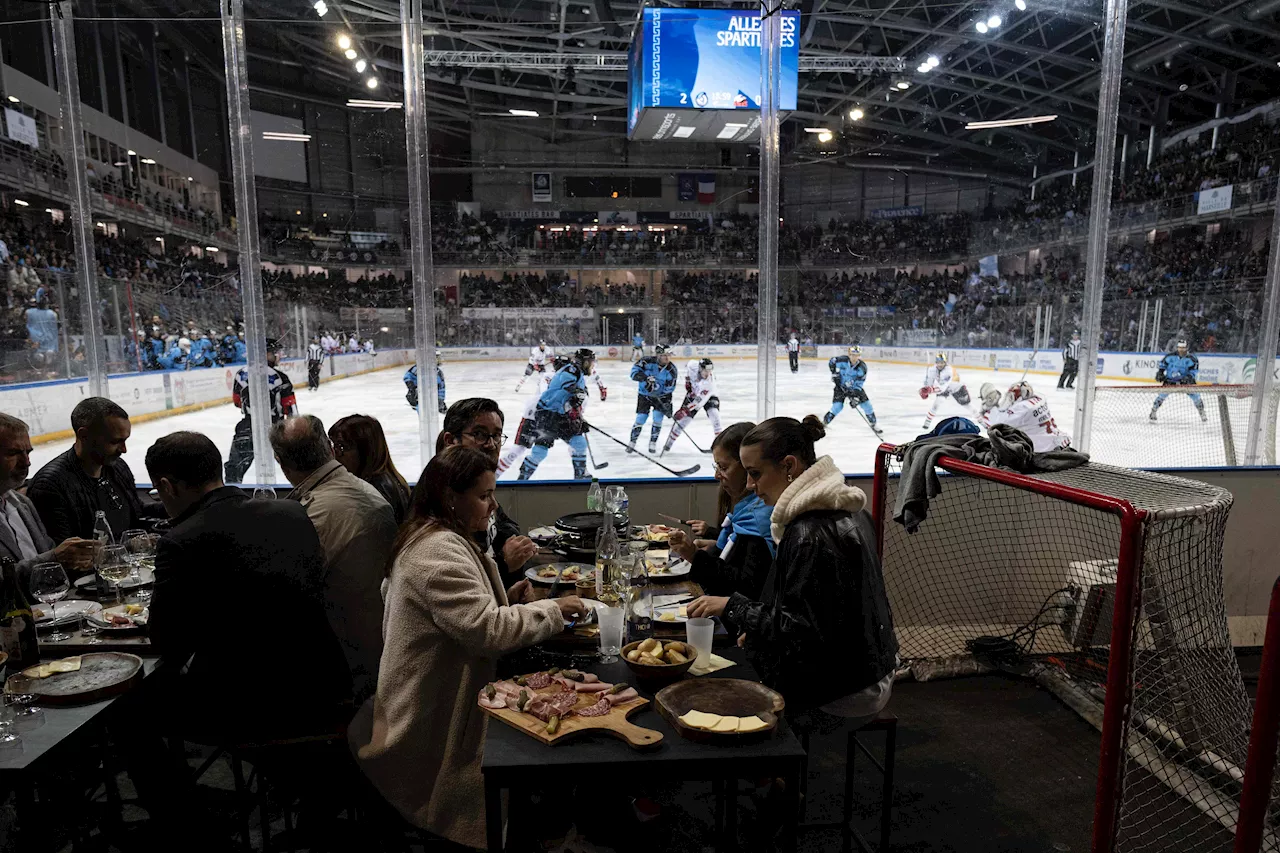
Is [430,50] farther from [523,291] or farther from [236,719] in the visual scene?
[236,719]

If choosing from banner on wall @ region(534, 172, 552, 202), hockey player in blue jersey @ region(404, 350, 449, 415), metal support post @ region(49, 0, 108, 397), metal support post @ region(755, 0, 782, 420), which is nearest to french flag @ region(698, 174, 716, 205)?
metal support post @ region(755, 0, 782, 420)

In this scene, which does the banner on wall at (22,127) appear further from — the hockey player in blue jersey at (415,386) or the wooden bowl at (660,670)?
the wooden bowl at (660,670)

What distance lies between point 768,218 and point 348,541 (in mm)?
3768

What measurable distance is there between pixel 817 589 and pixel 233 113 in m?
4.71

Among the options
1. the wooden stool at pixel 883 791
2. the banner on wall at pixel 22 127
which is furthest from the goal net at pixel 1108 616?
the banner on wall at pixel 22 127

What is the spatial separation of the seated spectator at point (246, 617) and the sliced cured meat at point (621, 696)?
2.91ft

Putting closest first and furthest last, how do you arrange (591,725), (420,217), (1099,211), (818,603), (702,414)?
(591,725), (818,603), (420,217), (1099,211), (702,414)

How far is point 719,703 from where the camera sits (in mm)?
1685

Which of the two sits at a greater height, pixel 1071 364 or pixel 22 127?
pixel 22 127

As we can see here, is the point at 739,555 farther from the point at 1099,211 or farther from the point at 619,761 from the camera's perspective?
the point at 1099,211

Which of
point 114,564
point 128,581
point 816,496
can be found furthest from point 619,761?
point 128,581

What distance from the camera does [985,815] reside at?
281 centimetres

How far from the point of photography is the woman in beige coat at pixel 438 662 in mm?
1766

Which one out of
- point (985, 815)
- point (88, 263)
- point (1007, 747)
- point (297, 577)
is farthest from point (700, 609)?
point (88, 263)
